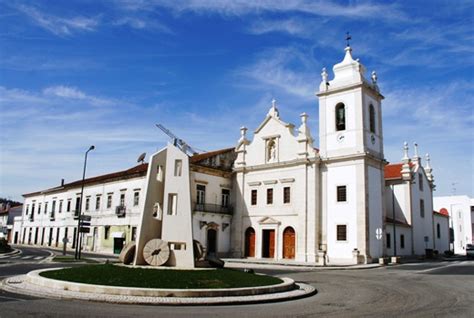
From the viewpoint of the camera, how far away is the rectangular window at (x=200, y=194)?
40938 millimetres

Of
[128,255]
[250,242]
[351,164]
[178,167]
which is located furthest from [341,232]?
[128,255]

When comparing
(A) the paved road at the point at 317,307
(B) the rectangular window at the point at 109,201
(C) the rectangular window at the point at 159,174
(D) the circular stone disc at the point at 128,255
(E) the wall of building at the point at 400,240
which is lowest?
(A) the paved road at the point at 317,307

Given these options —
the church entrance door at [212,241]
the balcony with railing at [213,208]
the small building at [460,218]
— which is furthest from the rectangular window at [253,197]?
the small building at [460,218]

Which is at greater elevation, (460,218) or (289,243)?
(460,218)

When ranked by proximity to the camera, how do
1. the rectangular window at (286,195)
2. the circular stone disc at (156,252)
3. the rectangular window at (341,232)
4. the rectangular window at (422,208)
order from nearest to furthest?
the circular stone disc at (156,252)
the rectangular window at (341,232)
the rectangular window at (286,195)
the rectangular window at (422,208)

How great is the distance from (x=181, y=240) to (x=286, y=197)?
882 inches

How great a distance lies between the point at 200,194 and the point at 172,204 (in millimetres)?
22111

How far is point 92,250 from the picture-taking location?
47000 mm

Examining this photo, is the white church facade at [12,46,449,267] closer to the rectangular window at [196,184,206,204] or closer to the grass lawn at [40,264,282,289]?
the rectangular window at [196,184,206,204]

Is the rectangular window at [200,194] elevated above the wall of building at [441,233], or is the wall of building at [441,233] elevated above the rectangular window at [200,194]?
the rectangular window at [200,194]

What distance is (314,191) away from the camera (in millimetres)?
37406

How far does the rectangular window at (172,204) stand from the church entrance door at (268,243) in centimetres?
2235

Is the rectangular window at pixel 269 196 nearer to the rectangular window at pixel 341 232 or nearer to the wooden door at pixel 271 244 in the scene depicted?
the wooden door at pixel 271 244

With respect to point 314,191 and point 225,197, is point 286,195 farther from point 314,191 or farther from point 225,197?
point 225,197
